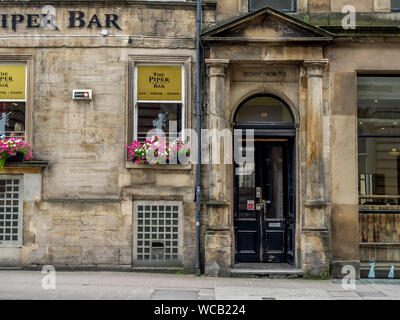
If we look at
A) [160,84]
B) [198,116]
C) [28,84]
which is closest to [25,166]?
[28,84]

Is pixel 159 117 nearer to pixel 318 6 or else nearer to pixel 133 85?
pixel 133 85

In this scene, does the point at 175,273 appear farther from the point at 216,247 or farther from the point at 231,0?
the point at 231,0

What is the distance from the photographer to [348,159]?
12.2m

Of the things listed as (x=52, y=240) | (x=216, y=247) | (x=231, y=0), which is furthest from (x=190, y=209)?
(x=231, y=0)

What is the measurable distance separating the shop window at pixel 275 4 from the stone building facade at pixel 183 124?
58 millimetres

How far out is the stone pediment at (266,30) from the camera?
11.9 meters

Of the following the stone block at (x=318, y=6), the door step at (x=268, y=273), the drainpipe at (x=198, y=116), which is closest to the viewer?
the door step at (x=268, y=273)

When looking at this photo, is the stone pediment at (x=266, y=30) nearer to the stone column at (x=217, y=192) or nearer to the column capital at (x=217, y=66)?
the column capital at (x=217, y=66)

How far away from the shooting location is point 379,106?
12.7 m

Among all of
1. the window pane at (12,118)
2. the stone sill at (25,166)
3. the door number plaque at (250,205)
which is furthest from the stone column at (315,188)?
the window pane at (12,118)

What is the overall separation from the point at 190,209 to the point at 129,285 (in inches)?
99.1

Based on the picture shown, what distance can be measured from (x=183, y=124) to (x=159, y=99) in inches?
33.2
